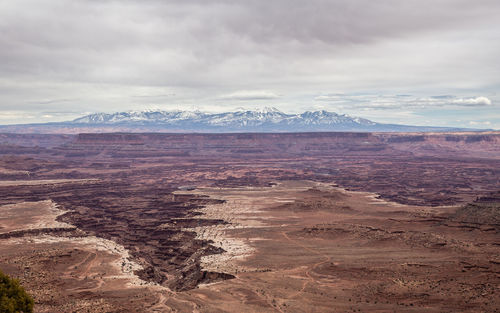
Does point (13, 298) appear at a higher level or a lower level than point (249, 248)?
higher

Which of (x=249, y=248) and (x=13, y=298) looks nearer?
(x=13, y=298)

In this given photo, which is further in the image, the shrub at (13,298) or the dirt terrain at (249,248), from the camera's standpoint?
the dirt terrain at (249,248)

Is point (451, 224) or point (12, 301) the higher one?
point (12, 301)

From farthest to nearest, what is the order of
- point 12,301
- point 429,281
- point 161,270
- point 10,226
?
point 10,226
point 161,270
point 429,281
point 12,301

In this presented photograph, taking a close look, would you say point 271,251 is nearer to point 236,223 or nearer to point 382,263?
point 382,263


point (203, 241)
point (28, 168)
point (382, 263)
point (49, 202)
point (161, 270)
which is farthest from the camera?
point (28, 168)

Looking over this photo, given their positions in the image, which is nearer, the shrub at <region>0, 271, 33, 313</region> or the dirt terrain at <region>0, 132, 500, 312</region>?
the shrub at <region>0, 271, 33, 313</region>

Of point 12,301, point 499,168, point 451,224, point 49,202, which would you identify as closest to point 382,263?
point 451,224

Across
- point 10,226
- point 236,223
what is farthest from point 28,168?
point 236,223

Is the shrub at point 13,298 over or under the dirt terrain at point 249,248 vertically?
over

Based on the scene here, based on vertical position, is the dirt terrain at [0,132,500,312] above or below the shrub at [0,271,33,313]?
below

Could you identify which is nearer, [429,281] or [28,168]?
[429,281]
